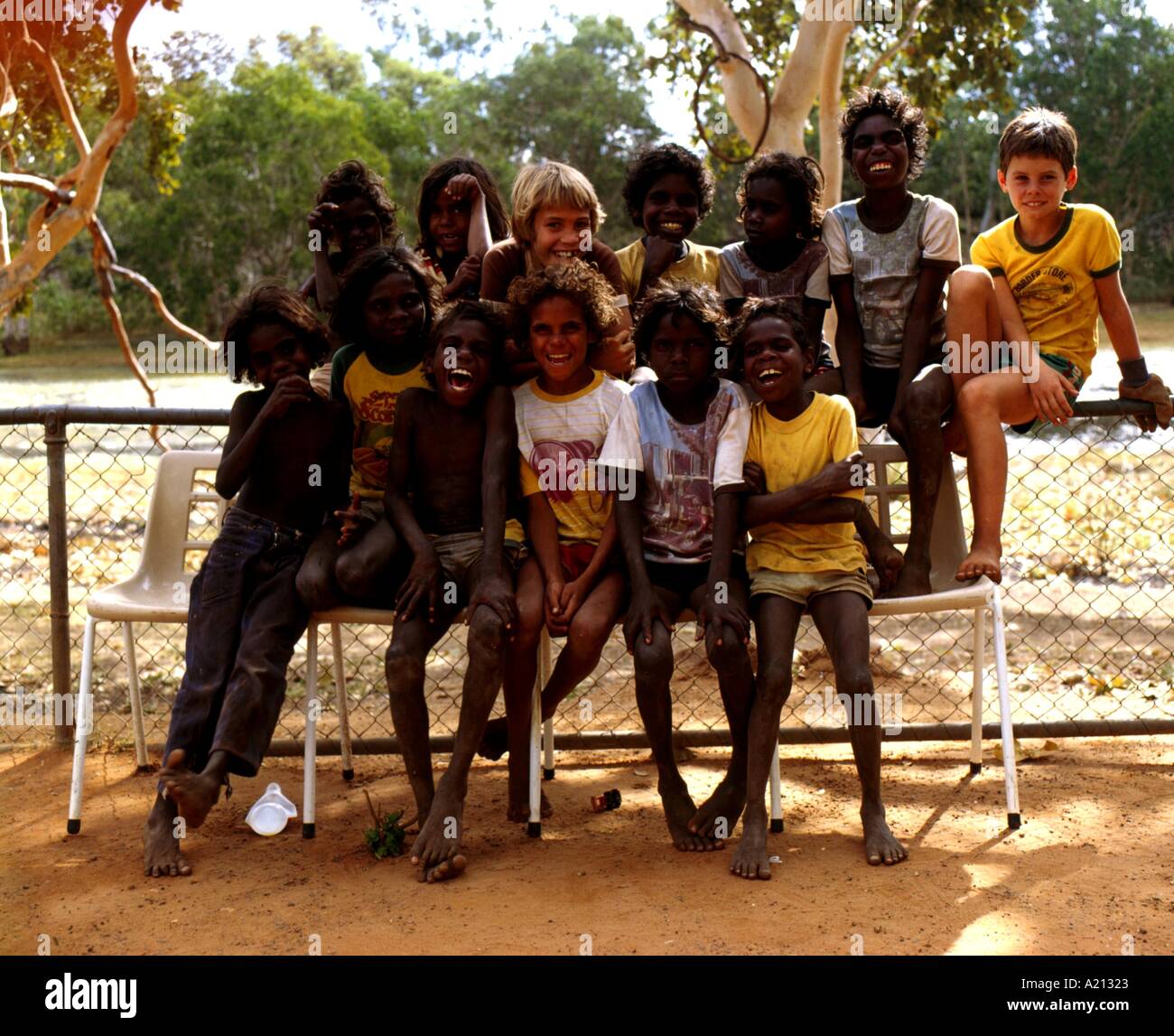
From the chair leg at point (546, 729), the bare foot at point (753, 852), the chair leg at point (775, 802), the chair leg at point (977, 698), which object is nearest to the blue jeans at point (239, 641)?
the chair leg at point (546, 729)

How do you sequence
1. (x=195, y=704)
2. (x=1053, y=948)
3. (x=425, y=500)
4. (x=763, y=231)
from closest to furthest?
(x=1053, y=948)
(x=195, y=704)
(x=425, y=500)
(x=763, y=231)

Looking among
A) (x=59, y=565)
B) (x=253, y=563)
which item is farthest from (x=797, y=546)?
(x=59, y=565)

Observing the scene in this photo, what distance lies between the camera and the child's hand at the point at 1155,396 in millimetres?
4516

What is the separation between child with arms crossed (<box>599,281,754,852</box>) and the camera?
3.87m

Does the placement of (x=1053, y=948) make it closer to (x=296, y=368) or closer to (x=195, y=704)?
(x=195, y=704)

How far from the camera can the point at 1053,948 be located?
3270mm

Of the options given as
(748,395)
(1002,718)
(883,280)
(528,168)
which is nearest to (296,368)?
(528,168)

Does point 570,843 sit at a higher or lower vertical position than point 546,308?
lower

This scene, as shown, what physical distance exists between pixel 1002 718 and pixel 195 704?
8.13 feet

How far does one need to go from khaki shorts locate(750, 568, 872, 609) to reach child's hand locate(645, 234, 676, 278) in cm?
127

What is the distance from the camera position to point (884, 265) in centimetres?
457

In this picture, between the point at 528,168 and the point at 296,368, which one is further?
the point at 528,168

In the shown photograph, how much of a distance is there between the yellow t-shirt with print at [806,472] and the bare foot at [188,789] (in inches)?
68.7

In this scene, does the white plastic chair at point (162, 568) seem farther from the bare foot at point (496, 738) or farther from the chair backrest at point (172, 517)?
the bare foot at point (496, 738)
